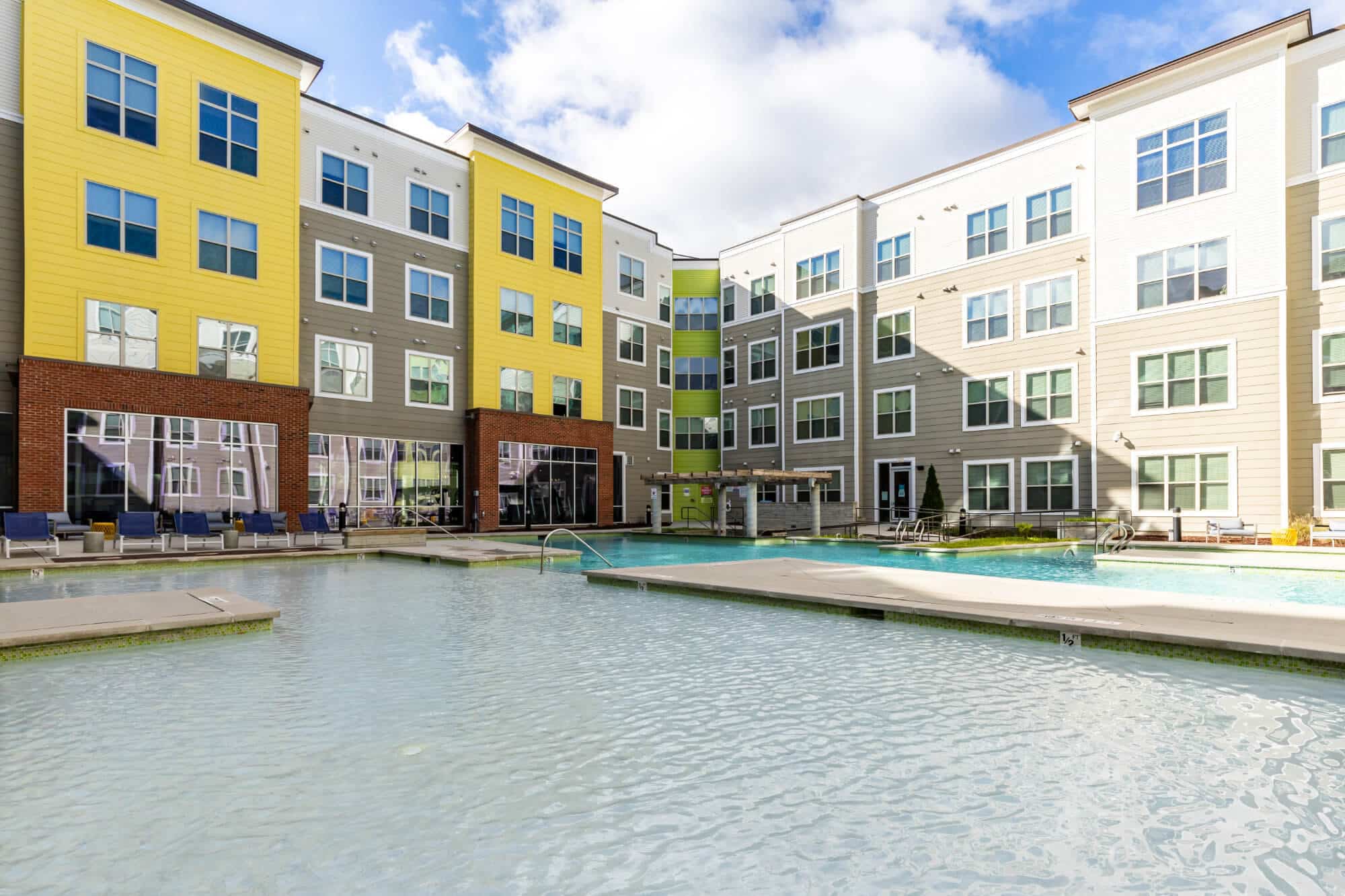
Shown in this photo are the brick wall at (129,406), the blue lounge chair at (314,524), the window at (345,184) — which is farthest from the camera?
the window at (345,184)

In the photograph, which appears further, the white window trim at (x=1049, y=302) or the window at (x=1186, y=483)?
the white window trim at (x=1049, y=302)

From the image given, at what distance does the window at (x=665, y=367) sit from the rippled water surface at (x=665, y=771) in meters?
28.5

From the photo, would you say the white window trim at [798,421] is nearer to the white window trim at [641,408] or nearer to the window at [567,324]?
the white window trim at [641,408]

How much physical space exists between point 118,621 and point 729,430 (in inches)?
1188

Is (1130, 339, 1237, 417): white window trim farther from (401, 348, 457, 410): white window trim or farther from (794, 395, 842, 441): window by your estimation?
(401, 348, 457, 410): white window trim

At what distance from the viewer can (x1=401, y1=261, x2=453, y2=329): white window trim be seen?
2564 cm

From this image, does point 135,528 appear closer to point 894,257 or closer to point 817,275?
point 817,275

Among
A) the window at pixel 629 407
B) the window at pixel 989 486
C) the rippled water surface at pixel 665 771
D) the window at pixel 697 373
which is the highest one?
the window at pixel 697 373

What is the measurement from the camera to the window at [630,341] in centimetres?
3341

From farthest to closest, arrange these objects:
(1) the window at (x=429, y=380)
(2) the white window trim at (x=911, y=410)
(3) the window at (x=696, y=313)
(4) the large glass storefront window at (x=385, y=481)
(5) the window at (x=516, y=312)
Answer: (3) the window at (x=696, y=313), (2) the white window trim at (x=911, y=410), (5) the window at (x=516, y=312), (1) the window at (x=429, y=380), (4) the large glass storefront window at (x=385, y=481)

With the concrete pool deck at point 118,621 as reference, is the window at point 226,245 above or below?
above

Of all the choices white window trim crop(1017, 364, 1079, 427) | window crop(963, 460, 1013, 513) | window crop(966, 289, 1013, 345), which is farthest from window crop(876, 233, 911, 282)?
window crop(963, 460, 1013, 513)

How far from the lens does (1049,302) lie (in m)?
25.2

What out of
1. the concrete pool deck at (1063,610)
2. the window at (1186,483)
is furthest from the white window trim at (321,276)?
the window at (1186,483)
